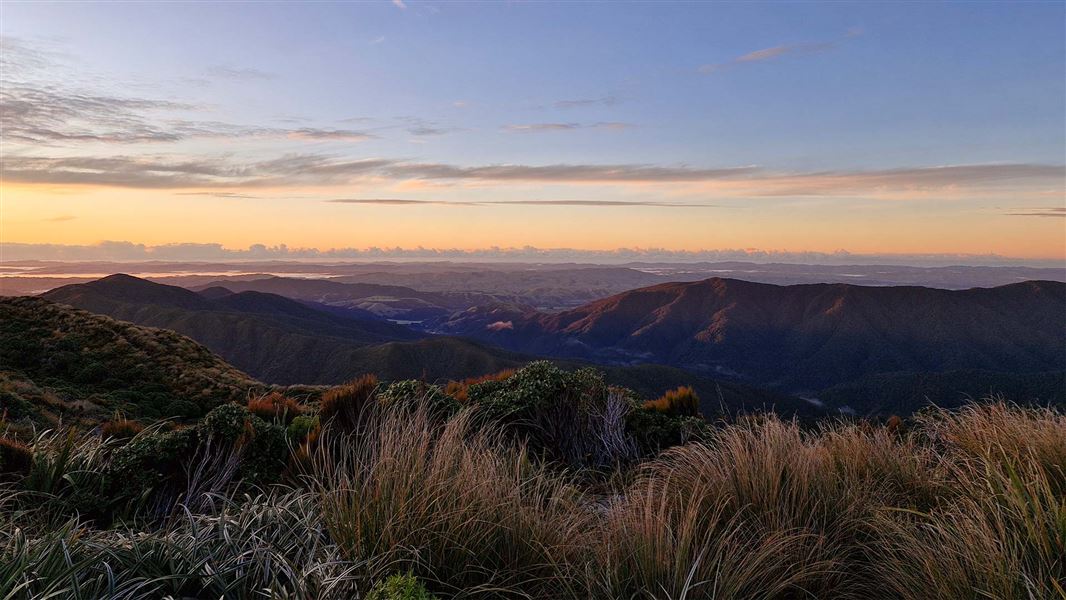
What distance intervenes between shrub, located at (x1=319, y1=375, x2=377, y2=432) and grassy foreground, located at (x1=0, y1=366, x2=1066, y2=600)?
1.15 m

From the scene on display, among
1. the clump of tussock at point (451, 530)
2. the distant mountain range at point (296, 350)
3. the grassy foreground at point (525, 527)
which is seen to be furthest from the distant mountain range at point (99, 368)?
the distant mountain range at point (296, 350)

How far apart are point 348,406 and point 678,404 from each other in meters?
5.40

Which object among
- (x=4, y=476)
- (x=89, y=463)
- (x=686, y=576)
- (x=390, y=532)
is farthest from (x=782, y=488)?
(x=4, y=476)

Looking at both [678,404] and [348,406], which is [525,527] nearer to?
[348,406]

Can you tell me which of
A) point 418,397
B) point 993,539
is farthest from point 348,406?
point 993,539

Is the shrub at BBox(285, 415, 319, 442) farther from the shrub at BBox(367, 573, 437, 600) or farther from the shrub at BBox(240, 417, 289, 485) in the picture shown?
the shrub at BBox(367, 573, 437, 600)

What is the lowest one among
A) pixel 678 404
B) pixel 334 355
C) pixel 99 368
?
pixel 334 355

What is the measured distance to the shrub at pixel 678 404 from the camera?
9.74 metres

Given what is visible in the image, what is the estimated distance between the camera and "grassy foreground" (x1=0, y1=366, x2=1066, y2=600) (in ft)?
10.1

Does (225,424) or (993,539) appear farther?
(225,424)

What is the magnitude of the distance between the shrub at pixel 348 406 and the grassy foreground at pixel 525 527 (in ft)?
3.77

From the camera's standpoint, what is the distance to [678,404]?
996 cm

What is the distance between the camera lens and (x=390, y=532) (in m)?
3.38

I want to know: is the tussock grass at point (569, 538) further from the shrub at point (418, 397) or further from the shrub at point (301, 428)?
the shrub at point (418, 397)
